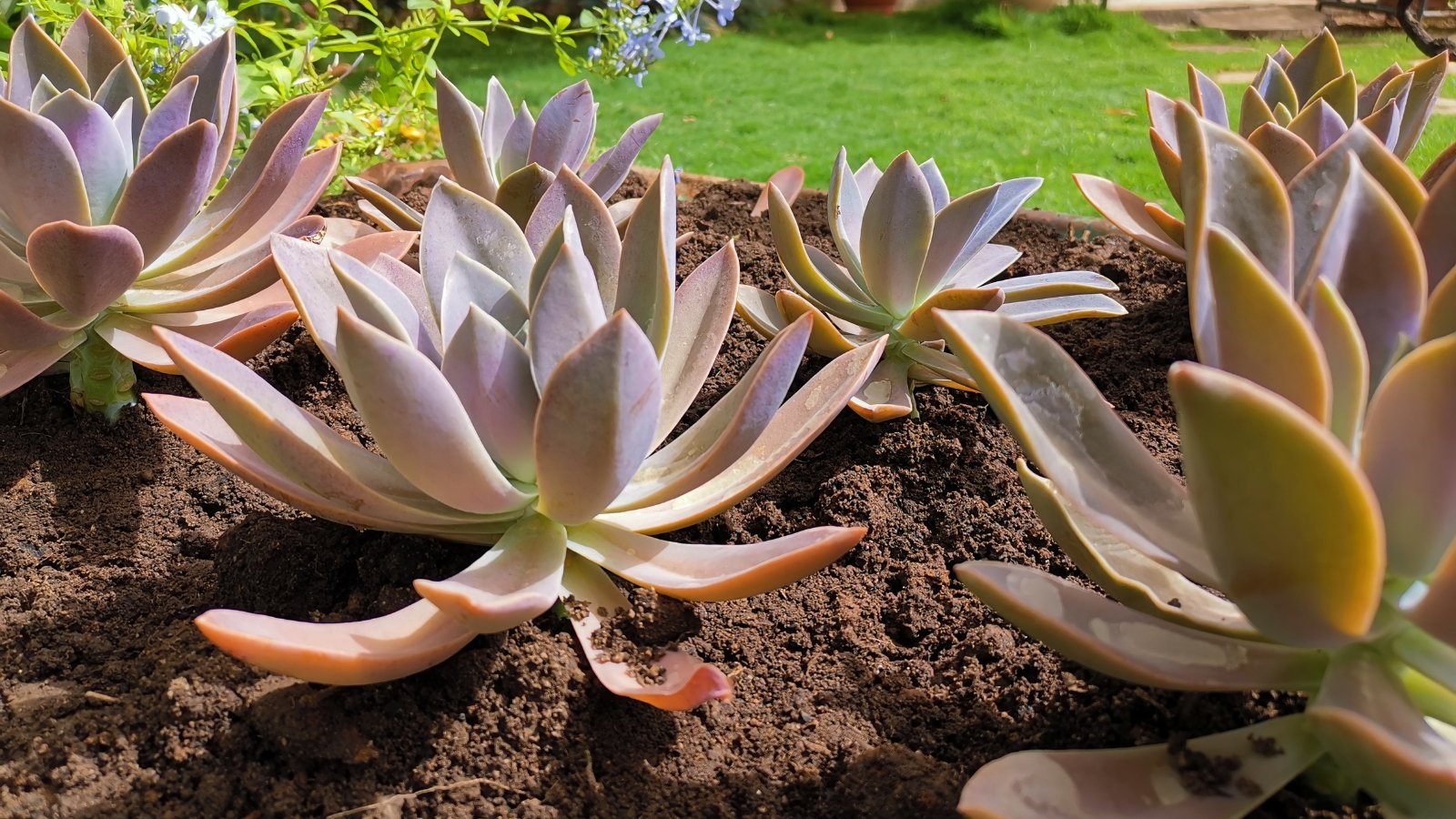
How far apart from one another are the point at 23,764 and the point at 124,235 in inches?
20.8

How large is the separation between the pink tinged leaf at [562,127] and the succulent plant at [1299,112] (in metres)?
0.83

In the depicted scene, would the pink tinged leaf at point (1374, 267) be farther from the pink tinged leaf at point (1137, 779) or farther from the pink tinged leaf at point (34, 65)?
the pink tinged leaf at point (34, 65)

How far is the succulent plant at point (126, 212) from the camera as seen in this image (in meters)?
1.08

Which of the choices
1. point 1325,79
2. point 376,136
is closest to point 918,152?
point 1325,79

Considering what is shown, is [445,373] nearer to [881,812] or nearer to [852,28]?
[881,812]

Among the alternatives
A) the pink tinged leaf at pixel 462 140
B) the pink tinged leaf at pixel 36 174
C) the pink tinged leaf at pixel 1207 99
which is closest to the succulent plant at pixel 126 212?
the pink tinged leaf at pixel 36 174

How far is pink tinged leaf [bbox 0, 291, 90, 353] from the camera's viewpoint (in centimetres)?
107

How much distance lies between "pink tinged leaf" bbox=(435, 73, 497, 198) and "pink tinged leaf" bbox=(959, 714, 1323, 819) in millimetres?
1178

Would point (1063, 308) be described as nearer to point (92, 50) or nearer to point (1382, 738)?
point (1382, 738)

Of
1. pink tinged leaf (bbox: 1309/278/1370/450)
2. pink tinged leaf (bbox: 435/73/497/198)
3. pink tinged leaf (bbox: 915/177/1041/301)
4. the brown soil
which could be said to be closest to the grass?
pink tinged leaf (bbox: 915/177/1041/301)

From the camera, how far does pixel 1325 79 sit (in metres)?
1.81

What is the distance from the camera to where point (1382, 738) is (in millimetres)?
563

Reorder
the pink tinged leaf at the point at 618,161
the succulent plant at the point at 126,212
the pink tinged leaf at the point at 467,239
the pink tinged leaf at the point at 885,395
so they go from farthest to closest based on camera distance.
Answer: the pink tinged leaf at the point at 618,161 < the pink tinged leaf at the point at 885,395 < the succulent plant at the point at 126,212 < the pink tinged leaf at the point at 467,239

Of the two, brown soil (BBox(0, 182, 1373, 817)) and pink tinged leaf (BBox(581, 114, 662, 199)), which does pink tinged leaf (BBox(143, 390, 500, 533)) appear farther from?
pink tinged leaf (BBox(581, 114, 662, 199))
